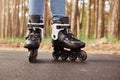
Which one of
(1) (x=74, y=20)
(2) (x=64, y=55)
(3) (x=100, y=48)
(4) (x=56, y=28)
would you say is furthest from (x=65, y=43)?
(1) (x=74, y=20)

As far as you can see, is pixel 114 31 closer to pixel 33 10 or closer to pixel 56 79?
pixel 33 10

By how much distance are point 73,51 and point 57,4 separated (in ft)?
1.59

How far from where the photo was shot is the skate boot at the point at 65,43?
2.72m

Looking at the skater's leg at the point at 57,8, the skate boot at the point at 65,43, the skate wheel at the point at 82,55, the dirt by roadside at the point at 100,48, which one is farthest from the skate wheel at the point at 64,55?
the dirt by roadside at the point at 100,48

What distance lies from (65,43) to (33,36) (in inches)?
10.7

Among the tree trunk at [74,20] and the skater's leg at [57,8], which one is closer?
the skater's leg at [57,8]

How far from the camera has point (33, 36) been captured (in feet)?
9.59

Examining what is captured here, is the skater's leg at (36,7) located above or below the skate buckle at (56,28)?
above

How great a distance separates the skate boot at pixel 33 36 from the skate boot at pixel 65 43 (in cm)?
13

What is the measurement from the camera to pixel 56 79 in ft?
6.05

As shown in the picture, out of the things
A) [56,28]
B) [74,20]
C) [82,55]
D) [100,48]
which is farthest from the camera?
[74,20]

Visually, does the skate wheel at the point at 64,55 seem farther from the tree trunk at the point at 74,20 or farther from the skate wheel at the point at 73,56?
the tree trunk at the point at 74,20

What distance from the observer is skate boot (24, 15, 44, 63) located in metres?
2.76

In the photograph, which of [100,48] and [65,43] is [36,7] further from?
[100,48]
